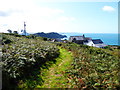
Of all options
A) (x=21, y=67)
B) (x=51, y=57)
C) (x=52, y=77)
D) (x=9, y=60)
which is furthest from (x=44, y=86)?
(x=51, y=57)

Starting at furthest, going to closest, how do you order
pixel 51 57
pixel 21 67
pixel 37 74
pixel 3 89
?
1. pixel 51 57
2. pixel 37 74
3. pixel 21 67
4. pixel 3 89

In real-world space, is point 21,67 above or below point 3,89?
above

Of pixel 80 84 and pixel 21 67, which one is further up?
pixel 21 67

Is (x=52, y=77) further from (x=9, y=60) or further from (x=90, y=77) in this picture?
(x=9, y=60)

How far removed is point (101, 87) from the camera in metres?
5.59

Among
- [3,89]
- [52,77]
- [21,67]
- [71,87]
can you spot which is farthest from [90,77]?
[3,89]

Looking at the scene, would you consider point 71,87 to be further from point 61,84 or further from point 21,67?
point 21,67

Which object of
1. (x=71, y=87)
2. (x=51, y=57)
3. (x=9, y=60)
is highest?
(x=9, y=60)

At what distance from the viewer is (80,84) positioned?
5926mm

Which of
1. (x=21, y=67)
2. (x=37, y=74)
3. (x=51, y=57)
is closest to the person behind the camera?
(x=21, y=67)

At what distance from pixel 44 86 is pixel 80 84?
1993mm

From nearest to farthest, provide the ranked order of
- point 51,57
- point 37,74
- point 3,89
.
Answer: point 3,89
point 37,74
point 51,57

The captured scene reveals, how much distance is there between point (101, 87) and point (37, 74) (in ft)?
13.3

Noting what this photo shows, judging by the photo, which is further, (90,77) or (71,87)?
(90,77)
